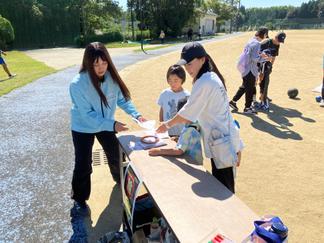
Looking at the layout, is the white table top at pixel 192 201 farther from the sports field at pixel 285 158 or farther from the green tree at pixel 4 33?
the green tree at pixel 4 33

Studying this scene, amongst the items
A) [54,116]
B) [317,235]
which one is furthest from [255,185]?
[54,116]

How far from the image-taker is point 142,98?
9.58 metres

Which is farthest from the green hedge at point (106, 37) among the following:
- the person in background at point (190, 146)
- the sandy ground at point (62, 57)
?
the person in background at point (190, 146)

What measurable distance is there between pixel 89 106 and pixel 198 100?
50.0 inches

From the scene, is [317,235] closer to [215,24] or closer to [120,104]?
[120,104]

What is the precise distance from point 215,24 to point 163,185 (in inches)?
3075

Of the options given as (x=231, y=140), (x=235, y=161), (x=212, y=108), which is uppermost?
(x=212, y=108)

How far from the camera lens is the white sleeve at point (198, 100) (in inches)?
106

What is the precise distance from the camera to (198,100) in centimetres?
273

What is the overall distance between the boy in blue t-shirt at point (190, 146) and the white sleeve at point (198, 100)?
171 mm

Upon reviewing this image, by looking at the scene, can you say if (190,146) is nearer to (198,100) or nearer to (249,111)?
(198,100)

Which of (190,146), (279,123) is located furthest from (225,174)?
(279,123)

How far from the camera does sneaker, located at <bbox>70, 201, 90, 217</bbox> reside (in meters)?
3.82

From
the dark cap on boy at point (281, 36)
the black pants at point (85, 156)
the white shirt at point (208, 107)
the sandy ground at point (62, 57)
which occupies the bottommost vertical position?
the sandy ground at point (62, 57)
